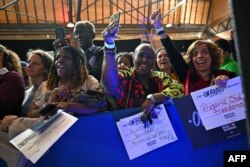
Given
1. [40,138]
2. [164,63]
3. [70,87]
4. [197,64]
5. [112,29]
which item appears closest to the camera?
[40,138]

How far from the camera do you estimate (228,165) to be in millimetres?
1504

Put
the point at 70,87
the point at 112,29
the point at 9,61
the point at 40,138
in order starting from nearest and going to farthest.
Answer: the point at 40,138 < the point at 112,29 < the point at 70,87 < the point at 9,61

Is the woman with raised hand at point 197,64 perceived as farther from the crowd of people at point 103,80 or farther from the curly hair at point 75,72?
the curly hair at point 75,72

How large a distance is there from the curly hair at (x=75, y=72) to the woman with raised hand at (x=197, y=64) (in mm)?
693

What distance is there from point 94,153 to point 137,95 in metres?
0.52

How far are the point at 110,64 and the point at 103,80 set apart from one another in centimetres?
12

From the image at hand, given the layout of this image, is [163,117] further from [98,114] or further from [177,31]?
[177,31]

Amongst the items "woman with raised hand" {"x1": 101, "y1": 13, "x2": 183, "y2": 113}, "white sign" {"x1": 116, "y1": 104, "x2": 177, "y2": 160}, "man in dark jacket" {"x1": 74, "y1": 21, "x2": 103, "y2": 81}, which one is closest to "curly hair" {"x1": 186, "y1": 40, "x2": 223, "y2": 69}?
"woman with raised hand" {"x1": 101, "y1": 13, "x2": 183, "y2": 113}

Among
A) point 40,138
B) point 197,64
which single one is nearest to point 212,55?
point 197,64

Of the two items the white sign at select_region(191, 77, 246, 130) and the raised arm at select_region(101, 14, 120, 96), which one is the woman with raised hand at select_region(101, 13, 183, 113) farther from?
the white sign at select_region(191, 77, 246, 130)

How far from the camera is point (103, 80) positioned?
6.69 feet

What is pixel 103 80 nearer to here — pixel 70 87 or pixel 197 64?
pixel 70 87

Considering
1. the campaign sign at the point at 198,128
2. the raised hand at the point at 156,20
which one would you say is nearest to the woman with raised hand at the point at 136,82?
the campaign sign at the point at 198,128

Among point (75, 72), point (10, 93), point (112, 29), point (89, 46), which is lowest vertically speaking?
point (10, 93)
